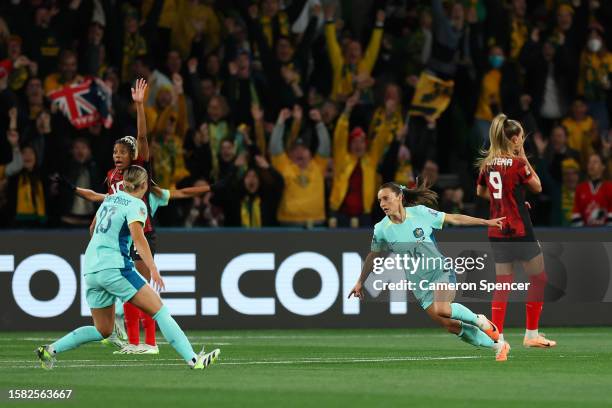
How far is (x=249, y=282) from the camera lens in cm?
1802

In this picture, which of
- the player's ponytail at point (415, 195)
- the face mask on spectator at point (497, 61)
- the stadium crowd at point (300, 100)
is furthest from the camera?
the face mask on spectator at point (497, 61)

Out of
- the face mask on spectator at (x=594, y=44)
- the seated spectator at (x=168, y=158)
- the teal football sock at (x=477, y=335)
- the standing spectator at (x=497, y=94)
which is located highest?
the face mask on spectator at (x=594, y=44)

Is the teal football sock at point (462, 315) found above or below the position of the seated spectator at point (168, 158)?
below

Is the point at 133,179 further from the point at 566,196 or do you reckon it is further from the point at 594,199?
the point at 566,196

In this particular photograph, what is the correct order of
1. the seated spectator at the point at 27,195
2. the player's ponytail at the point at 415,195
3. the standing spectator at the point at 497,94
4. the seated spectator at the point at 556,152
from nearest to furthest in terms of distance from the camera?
the player's ponytail at the point at 415,195 → the seated spectator at the point at 27,195 → the seated spectator at the point at 556,152 → the standing spectator at the point at 497,94

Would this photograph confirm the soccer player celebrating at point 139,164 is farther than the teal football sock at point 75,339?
Yes

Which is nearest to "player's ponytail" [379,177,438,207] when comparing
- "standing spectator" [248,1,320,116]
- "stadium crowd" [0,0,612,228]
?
"stadium crowd" [0,0,612,228]

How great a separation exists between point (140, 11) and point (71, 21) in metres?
1.31

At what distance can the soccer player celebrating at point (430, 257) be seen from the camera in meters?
12.5

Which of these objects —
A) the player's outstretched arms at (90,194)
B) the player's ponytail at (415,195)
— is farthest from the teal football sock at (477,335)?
the player's outstretched arms at (90,194)

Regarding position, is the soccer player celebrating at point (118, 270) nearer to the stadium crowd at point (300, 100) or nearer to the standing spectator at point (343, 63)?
the stadium crowd at point (300, 100)

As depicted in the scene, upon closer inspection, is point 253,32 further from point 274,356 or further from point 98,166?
point 274,356

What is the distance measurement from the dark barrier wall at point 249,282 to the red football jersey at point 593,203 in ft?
2.05

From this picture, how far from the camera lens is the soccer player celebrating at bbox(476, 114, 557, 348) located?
1393 centimetres
